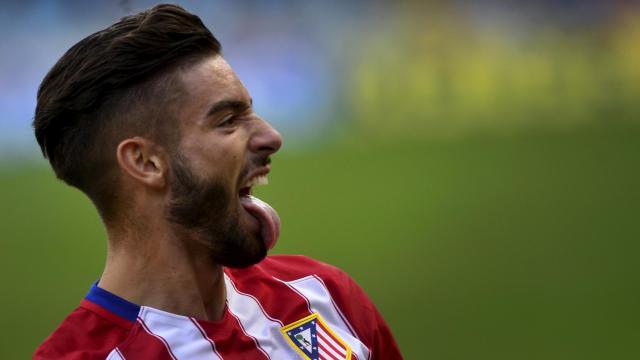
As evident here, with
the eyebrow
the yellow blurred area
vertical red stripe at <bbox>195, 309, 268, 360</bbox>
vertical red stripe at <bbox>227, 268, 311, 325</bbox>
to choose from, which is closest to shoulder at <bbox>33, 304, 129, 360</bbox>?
vertical red stripe at <bbox>195, 309, 268, 360</bbox>

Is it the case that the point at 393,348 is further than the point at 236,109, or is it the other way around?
the point at 393,348

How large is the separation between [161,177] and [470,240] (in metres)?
1.83

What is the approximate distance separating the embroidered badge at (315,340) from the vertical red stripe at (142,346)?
0.80 ft

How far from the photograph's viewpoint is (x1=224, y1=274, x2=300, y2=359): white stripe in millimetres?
1475

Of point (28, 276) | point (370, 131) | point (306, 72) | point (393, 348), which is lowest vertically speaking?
point (28, 276)

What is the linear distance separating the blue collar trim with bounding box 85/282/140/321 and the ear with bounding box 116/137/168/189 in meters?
0.20

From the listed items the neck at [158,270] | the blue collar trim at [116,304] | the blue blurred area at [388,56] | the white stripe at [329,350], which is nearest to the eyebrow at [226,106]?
the neck at [158,270]

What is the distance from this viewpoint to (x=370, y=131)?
119 inches

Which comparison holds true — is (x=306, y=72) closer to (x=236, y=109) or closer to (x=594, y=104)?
(x=594, y=104)

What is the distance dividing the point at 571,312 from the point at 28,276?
78.2 inches

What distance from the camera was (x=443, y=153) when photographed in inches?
120

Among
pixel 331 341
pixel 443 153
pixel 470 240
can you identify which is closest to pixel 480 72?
pixel 443 153

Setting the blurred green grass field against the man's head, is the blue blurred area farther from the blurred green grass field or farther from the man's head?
the man's head

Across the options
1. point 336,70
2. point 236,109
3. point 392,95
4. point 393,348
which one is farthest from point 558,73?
point 236,109
